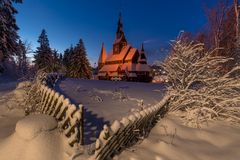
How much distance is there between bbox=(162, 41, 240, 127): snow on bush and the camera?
6.25 meters

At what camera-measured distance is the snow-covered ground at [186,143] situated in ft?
13.6

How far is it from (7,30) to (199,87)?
701 inches

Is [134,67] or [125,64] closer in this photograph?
[134,67]

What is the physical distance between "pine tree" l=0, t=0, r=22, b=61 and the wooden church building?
60.4 feet

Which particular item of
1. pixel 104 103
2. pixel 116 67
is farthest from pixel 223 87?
pixel 116 67

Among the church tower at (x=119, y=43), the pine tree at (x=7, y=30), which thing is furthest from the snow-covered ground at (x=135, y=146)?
the church tower at (x=119, y=43)

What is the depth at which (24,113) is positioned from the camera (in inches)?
243

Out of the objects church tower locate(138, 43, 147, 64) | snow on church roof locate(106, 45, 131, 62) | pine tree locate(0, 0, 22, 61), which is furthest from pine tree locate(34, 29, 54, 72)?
pine tree locate(0, 0, 22, 61)

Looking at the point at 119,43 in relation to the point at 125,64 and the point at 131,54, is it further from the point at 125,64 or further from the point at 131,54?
the point at 125,64

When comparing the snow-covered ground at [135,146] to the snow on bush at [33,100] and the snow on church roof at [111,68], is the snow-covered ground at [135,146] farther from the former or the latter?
the snow on church roof at [111,68]

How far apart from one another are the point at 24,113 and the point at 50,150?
2.91 metres

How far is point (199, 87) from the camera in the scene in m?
7.17

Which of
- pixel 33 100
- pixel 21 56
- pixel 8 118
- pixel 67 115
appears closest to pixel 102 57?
pixel 21 56

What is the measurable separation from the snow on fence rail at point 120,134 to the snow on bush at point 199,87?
1.92 m
